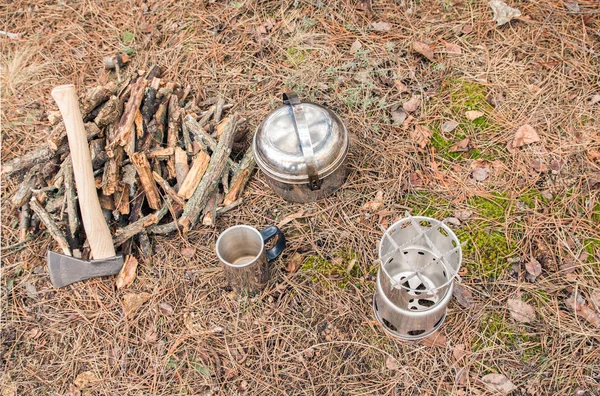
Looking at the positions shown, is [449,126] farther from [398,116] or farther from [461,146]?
[398,116]

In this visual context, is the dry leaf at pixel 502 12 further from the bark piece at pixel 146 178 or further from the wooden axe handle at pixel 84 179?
the wooden axe handle at pixel 84 179

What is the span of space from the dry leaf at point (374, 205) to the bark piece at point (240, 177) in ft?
2.68

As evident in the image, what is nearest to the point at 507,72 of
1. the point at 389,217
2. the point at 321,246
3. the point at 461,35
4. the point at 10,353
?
the point at 461,35

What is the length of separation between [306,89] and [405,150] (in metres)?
0.90

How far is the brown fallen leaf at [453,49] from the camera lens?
348cm

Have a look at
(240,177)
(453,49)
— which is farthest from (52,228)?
(453,49)

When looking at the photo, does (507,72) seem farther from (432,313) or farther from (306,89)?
(432,313)

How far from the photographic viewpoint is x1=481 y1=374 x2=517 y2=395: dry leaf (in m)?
2.39

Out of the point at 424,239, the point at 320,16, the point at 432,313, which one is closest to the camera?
the point at 432,313

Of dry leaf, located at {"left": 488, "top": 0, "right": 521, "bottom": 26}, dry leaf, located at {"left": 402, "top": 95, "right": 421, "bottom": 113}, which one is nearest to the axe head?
dry leaf, located at {"left": 402, "top": 95, "right": 421, "bottom": 113}

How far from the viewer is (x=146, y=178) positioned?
10.00 feet

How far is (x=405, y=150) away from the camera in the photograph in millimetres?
3184

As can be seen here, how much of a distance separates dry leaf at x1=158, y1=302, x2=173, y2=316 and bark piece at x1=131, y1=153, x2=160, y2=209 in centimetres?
66

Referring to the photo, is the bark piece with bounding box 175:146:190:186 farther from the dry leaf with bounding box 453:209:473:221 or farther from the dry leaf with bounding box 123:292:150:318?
the dry leaf with bounding box 453:209:473:221
